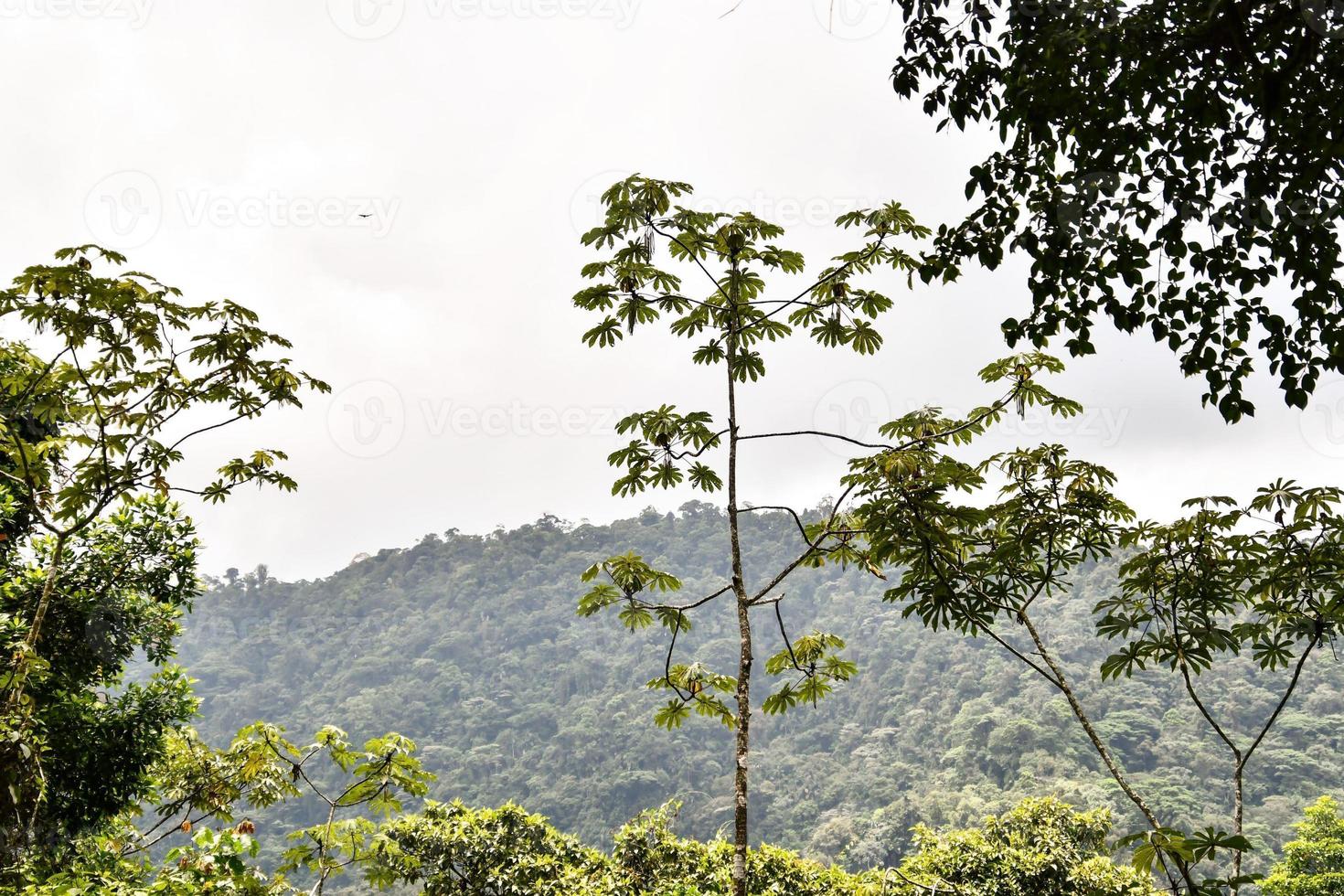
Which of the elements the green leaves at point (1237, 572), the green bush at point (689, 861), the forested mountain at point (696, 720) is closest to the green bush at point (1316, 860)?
the green bush at point (689, 861)

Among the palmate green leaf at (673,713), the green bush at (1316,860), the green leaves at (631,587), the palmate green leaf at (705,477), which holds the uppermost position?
the palmate green leaf at (705,477)

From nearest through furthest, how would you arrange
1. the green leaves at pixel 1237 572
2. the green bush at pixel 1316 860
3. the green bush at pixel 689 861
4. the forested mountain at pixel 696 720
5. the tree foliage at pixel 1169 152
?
the tree foliage at pixel 1169 152, the green leaves at pixel 1237 572, the green bush at pixel 689 861, the green bush at pixel 1316 860, the forested mountain at pixel 696 720

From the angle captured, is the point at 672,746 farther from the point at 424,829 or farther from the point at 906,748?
the point at 424,829

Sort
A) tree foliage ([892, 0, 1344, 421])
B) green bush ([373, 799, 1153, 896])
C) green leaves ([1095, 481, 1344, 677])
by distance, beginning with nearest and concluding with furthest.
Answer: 1. tree foliage ([892, 0, 1344, 421])
2. green leaves ([1095, 481, 1344, 677])
3. green bush ([373, 799, 1153, 896])

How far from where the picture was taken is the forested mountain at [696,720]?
25.1 metres

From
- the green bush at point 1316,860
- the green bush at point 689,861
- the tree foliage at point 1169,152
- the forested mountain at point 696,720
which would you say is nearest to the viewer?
the tree foliage at point 1169,152

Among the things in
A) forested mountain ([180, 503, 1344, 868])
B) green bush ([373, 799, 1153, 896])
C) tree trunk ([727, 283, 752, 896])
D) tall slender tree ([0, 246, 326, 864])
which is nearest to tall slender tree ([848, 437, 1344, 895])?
tree trunk ([727, 283, 752, 896])

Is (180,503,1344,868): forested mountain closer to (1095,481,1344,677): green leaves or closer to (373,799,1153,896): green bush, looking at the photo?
(373,799,1153,896): green bush

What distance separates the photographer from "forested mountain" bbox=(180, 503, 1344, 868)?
2514 centimetres

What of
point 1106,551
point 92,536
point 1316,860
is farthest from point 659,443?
point 1316,860

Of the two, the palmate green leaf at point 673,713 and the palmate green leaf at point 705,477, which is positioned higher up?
the palmate green leaf at point 705,477

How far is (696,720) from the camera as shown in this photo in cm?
3869

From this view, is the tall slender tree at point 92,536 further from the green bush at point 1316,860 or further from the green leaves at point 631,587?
the green bush at point 1316,860

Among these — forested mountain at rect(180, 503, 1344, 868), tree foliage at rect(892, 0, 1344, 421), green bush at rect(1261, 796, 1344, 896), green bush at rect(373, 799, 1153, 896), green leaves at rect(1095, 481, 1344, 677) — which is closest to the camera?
tree foliage at rect(892, 0, 1344, 421)
